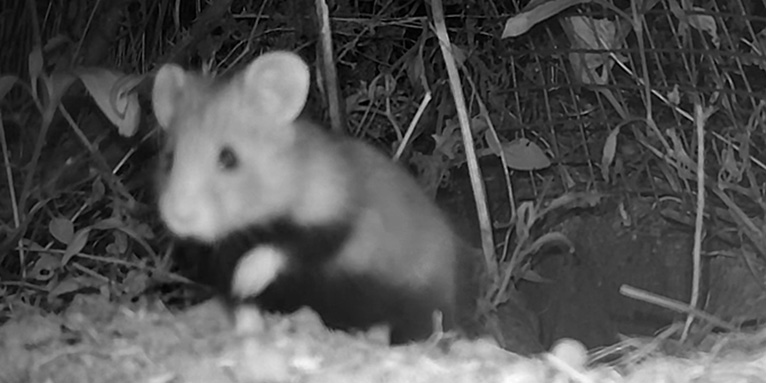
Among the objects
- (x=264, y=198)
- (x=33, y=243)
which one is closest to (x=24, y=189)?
(x=33, y=243)

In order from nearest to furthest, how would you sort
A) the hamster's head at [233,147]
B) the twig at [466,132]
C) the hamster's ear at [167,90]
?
the hamster's head at [233,147] < the hamster's ear at [167,90] < the twig at [466,132]

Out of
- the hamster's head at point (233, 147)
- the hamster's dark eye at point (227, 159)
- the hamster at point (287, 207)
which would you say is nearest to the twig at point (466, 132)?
the hamster at point (287, 207)

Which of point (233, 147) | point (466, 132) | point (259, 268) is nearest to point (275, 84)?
point (233, 147)

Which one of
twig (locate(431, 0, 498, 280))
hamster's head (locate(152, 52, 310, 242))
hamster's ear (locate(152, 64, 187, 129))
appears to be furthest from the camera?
twig (locate(431, 0, 498, 280))

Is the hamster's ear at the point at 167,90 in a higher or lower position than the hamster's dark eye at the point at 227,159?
higher

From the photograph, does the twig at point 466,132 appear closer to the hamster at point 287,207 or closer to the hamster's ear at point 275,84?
the hamster at point 287,207

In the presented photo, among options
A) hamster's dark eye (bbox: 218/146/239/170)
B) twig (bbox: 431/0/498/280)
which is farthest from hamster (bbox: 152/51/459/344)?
twig (bbox: 431/0/498/280)

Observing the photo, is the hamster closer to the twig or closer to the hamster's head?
the hamster's head
